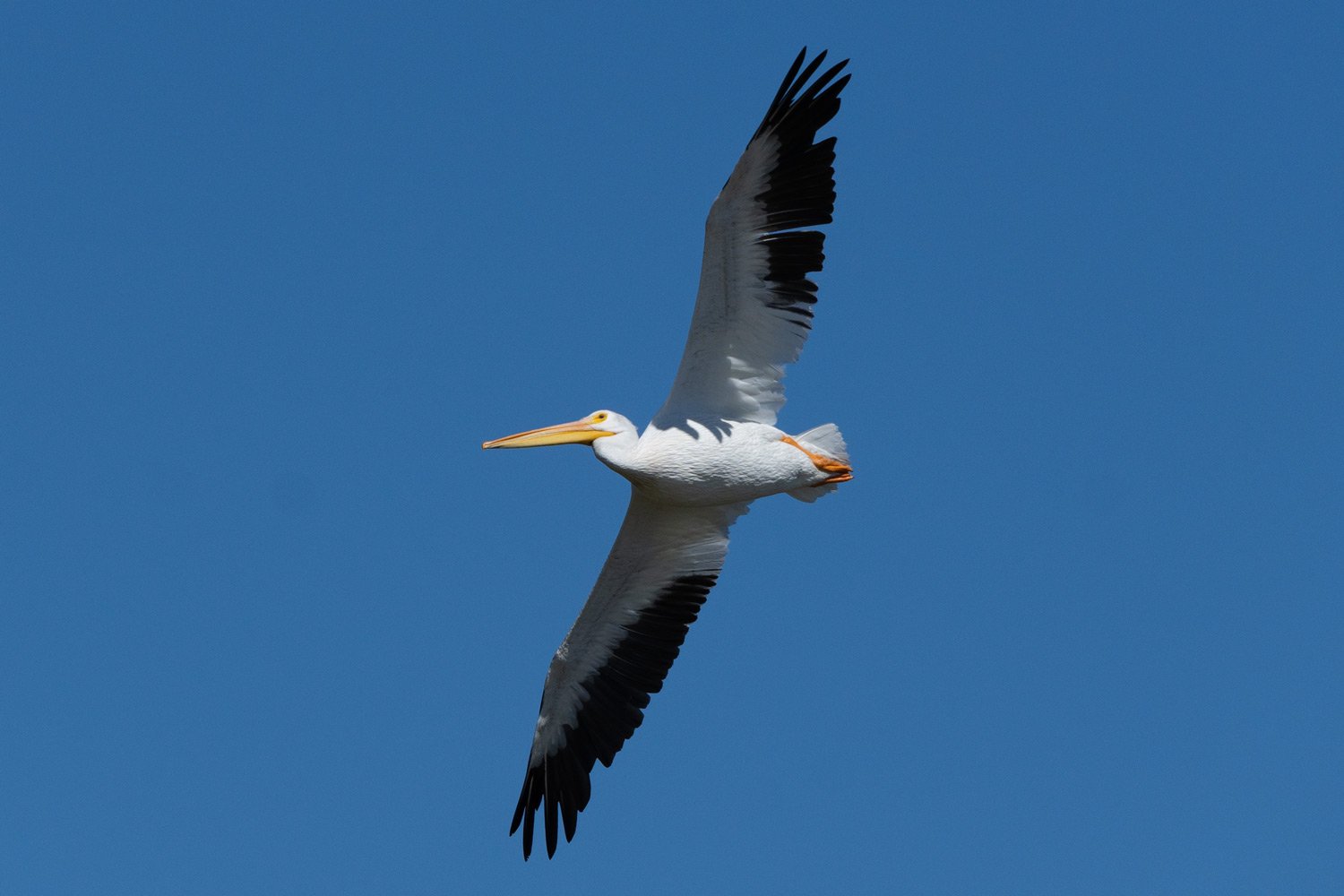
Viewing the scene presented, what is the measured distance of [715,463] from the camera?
11883 mm

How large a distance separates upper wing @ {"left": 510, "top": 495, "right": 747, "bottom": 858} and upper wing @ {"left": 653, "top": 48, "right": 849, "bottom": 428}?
1.15m

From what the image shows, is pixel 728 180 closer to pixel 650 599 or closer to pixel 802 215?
pixel 802 215

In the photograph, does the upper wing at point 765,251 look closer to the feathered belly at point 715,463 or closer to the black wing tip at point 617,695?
the feathered belly at point 715,463

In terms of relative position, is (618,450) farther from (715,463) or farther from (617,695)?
(617,695)

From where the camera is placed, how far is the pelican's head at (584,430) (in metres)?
12.1

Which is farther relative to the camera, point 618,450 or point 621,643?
point 621,643

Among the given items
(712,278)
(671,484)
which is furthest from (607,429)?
(712,278)

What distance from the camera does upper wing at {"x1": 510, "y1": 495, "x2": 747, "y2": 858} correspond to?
12836 mm

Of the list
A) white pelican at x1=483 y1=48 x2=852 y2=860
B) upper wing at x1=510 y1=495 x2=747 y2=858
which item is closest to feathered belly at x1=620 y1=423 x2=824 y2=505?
white pelican at x1=483 y1=48 x2=852 y2=860

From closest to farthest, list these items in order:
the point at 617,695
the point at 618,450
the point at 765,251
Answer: the point at 765,251, the point at 618,450, the point at 617,695

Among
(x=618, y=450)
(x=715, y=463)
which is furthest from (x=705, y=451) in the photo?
(x=618, y=450)

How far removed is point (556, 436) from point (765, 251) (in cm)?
203

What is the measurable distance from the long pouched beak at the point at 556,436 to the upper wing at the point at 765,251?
1.72 ft

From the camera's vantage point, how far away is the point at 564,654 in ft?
43.1
